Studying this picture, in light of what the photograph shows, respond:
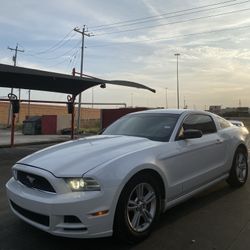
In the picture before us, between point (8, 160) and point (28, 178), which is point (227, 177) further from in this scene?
point (8, 160)

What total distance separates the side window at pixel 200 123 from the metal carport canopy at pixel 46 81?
349 inches

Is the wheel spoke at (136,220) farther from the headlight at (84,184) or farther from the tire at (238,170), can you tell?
the tire at (238,170)

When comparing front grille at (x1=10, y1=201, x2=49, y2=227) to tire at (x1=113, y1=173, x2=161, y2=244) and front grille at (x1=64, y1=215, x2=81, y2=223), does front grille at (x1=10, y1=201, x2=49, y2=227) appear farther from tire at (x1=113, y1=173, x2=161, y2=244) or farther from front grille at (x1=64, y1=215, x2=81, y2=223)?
tire at (x1=113, y1=173, x2=161, y2=244)

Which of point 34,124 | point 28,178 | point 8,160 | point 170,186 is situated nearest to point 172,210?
point 170,186

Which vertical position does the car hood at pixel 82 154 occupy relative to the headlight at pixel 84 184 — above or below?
above

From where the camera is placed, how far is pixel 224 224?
525cm

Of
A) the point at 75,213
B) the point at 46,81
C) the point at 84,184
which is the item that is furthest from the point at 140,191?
the point at 46,81

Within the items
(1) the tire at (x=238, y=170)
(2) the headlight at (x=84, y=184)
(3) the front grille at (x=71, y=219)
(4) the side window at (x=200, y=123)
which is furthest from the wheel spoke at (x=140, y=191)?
(1) the tire at (x=238, y=170)

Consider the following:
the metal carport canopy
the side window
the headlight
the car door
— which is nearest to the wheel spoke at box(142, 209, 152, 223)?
the car door

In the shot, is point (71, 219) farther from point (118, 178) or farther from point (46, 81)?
point (46, 81)

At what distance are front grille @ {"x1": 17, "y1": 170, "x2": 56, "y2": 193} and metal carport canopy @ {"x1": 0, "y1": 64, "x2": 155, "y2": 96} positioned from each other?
956 centimetres

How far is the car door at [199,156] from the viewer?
5.50m

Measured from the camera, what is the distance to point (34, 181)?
4523 mm

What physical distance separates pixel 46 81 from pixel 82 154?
13067 millimetres
